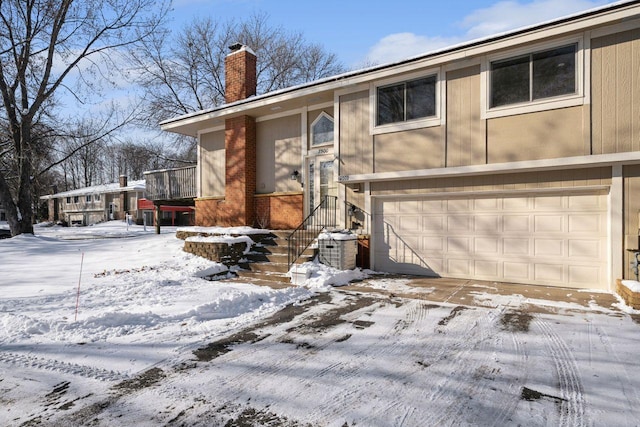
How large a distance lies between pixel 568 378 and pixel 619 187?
4794 mm

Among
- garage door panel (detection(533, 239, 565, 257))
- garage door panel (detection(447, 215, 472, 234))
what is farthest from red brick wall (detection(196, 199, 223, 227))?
garage door panel (detection(533, 239, 565, 257))

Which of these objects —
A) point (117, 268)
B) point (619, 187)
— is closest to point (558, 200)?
point (619, 187)

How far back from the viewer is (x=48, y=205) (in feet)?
154

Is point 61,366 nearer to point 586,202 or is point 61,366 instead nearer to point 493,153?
point 493,153

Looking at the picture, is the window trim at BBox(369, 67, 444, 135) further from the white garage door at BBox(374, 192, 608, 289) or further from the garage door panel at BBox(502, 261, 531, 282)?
the garage door panel at BBox(502, 261, 531, 282)

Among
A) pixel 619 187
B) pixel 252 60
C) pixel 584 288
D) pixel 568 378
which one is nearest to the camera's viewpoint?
pixel 568 378

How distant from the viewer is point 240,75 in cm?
1171

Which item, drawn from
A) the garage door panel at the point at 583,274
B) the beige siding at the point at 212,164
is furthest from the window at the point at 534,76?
the beige siding at the point at 212,164

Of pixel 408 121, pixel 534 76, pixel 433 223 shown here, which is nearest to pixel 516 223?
pixel 433 223

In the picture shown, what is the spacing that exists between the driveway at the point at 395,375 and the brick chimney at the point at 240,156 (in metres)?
6.56

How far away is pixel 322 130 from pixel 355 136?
1.52m

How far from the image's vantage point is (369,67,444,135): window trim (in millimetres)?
7746

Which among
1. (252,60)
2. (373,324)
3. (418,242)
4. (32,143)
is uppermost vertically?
(252,60)

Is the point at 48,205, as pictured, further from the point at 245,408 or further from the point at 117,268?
the point at 245,408
